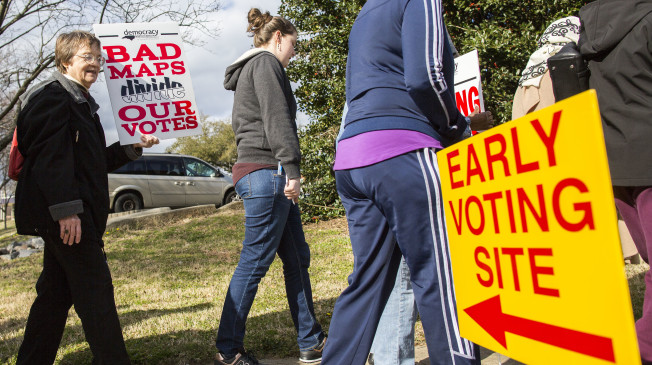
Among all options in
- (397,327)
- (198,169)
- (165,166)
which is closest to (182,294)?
(397,327)

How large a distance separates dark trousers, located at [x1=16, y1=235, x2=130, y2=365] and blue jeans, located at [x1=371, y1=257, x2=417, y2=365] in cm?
124

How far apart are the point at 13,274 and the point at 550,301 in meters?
8.11

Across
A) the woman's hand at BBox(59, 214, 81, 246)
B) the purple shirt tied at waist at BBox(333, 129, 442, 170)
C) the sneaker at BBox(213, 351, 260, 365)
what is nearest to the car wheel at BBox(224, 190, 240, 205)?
the sneaker at BBox(213, 351, 260, 365)

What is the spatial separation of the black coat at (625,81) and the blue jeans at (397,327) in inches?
42.7

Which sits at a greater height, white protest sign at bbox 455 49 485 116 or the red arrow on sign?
white protest sign at bbox 455 49 485 116

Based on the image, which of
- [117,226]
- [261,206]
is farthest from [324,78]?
[261,206]

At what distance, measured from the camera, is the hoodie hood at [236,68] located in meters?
3.02

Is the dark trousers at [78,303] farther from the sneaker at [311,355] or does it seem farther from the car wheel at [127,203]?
the car wheel at [127,203]

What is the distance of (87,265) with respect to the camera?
8.20 feet

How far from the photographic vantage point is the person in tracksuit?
1.86 metres

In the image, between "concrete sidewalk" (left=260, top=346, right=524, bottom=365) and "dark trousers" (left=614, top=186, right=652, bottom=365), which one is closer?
"dark trousers" (left=614, top=186, right=652, bottom=365)

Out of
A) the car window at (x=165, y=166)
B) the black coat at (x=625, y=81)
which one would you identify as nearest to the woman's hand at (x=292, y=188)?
the black coat at (x=625, y=81)

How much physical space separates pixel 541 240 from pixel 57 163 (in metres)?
2.06

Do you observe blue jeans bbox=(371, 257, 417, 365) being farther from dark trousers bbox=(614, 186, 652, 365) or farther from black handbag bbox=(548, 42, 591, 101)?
black handbag bbox=(548, 42, 591, 101)
